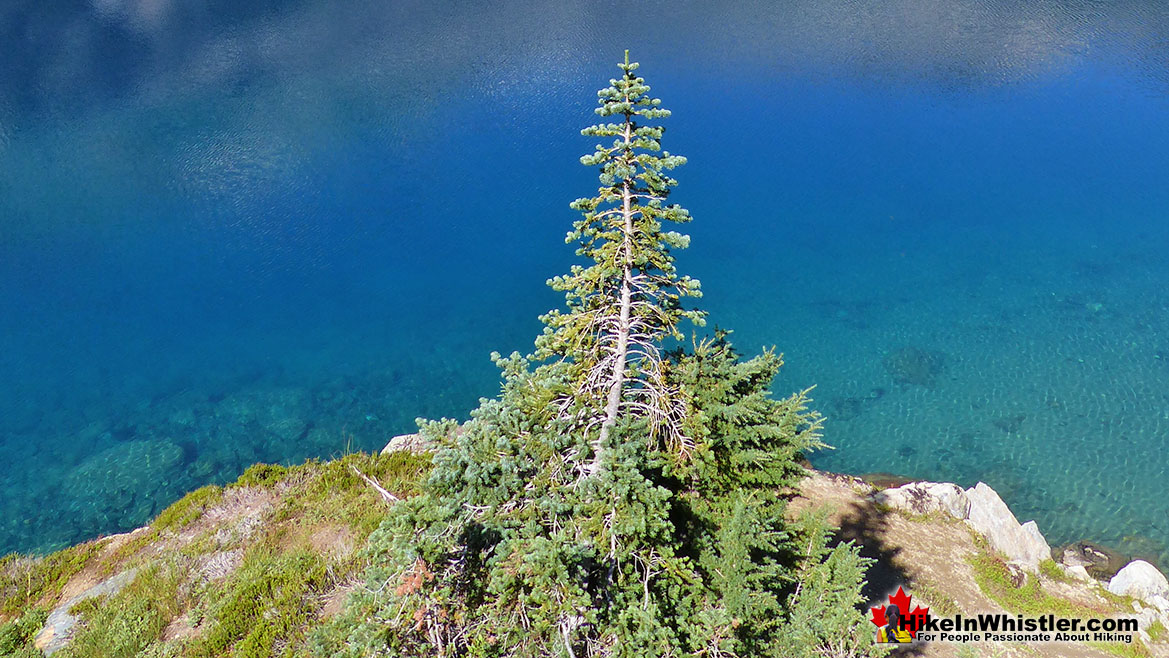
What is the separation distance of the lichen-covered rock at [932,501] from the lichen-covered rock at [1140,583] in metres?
4.30

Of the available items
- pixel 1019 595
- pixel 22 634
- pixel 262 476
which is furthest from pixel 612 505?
pixel 1019 595

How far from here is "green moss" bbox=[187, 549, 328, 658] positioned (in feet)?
42.0

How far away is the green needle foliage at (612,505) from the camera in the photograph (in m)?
9.61

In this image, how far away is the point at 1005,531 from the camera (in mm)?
19281

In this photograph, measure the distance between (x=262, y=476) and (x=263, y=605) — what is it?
232 inches

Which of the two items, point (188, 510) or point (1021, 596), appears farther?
point (188, 510)

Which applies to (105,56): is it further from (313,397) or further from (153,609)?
(153,609)

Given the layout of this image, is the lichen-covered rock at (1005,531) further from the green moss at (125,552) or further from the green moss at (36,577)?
the green moss at (36,577)

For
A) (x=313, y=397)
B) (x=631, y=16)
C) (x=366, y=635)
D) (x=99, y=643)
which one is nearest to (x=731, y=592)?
(x=366, y=635)

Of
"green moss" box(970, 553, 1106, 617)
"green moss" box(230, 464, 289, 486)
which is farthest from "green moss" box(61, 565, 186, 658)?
"green moss" box(970, 553, 1106, 617)

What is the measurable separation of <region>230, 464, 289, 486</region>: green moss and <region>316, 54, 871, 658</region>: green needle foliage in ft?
30.6

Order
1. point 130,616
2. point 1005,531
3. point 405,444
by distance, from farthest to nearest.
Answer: point 405,444 < point 1005,531 < point 130,616

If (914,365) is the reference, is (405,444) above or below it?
below

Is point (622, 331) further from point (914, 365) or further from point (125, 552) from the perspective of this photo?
point (914, 365)
